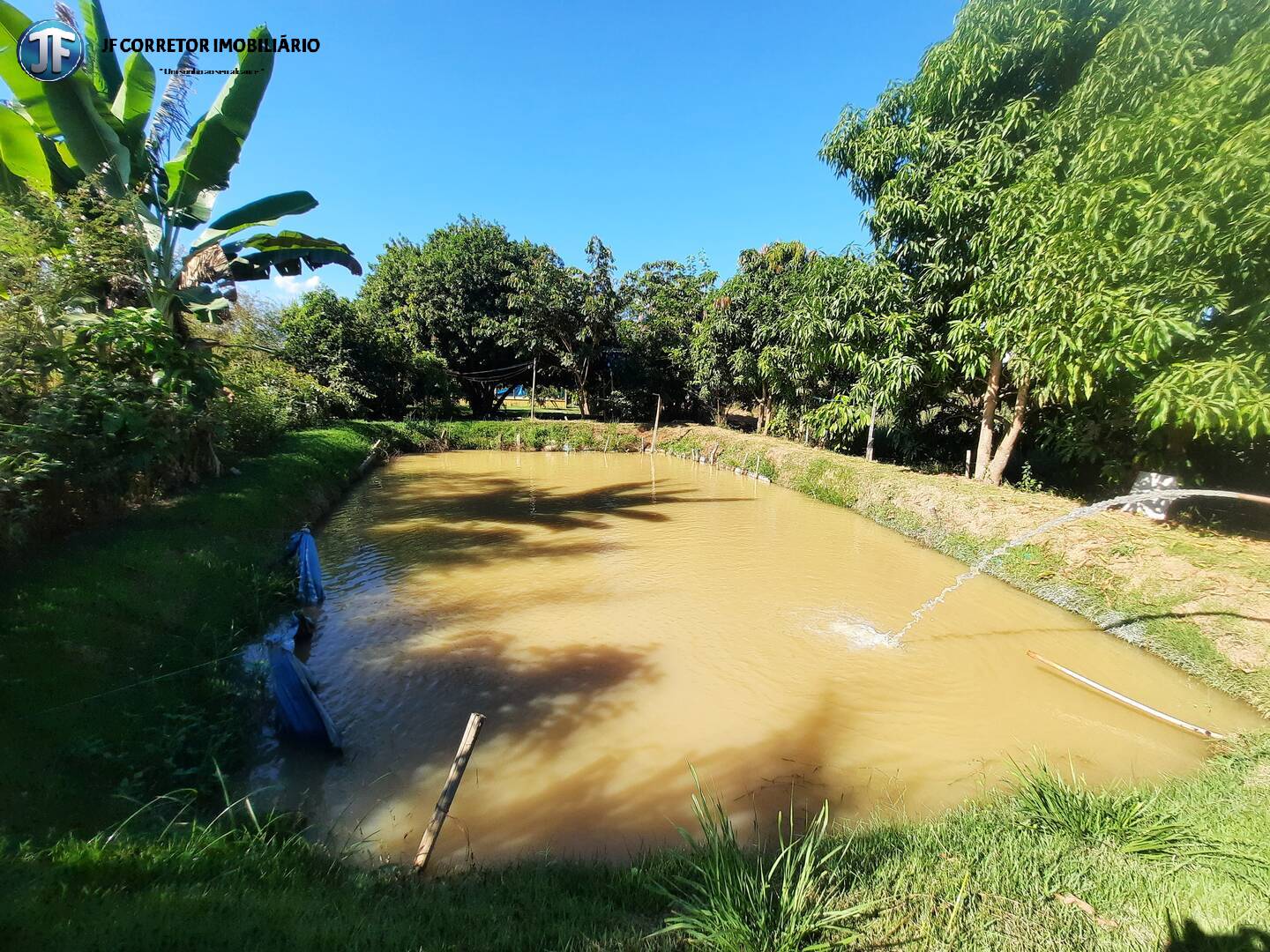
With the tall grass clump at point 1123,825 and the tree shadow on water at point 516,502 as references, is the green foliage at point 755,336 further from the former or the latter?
Answer: the tall grass clump at point 1123,825

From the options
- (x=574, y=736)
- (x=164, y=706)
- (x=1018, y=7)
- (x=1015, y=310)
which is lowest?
(x=574, y=736)

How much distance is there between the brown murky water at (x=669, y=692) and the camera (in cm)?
387

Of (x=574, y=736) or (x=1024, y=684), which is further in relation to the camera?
(x=1024, y=684)

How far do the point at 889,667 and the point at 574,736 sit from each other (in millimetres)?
3635

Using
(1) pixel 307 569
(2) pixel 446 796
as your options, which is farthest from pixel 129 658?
(2) pixel 446 796

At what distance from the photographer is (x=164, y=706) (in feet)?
12.5

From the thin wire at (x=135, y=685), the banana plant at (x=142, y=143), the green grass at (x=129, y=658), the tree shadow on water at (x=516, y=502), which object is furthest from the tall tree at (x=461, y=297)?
the thin wire at (x=135, y=685)

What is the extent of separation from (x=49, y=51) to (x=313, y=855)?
9.64m

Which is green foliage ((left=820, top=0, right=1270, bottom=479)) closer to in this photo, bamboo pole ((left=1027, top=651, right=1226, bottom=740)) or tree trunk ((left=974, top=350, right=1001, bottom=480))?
tree trunk ((left=974, top=350, right=1001, bottom=480))

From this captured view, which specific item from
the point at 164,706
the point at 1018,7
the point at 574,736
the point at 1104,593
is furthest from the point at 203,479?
the point at 1018,7

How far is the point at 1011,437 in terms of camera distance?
1123cm

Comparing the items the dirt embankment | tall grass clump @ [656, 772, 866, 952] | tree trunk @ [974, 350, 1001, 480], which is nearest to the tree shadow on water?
the dirt embankment

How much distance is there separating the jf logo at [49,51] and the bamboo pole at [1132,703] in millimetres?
13332

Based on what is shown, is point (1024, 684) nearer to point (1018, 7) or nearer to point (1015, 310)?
point (1015, 310)
